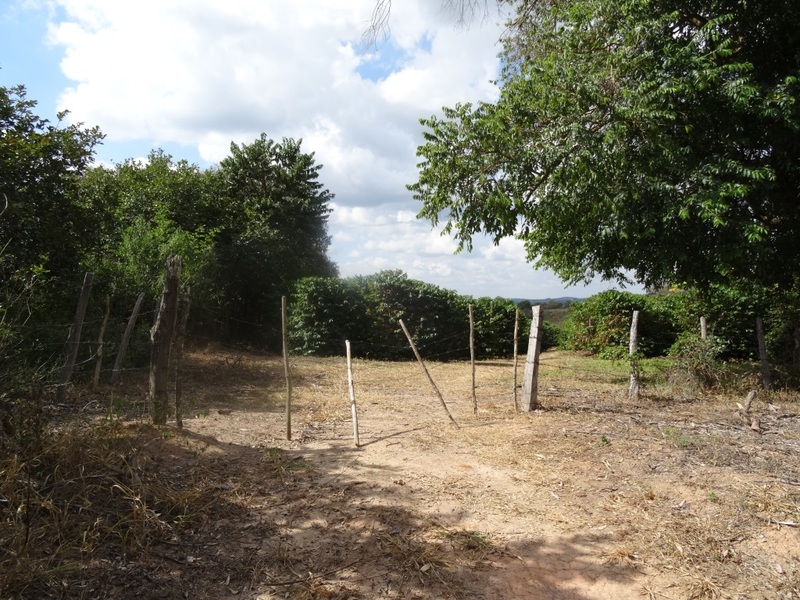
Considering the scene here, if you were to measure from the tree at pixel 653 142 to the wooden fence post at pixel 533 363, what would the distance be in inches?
98.2

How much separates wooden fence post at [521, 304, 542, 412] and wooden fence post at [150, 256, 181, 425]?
16.9 ft

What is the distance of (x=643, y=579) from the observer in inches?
161

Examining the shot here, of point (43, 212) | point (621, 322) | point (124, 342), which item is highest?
point (43, 212)

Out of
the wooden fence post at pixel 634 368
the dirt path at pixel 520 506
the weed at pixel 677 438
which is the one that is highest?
the wooden fence post at pixel 634 368

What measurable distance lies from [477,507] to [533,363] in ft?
12.7

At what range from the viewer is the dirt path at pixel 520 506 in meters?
4.04

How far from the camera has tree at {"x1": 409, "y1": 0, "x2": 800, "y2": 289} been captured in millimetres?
8992

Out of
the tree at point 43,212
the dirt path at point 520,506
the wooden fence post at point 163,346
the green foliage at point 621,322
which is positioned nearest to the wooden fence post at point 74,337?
the tree at point 43,212

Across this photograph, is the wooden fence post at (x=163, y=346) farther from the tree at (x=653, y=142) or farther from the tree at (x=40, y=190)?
the tree at (x=653, y=142)

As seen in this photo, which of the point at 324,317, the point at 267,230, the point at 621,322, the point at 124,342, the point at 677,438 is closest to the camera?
the point at 677,438

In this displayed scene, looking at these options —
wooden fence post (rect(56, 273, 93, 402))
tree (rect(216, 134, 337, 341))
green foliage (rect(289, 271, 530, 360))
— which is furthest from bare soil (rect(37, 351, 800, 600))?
tree (rect(216, 134, 337, 341))

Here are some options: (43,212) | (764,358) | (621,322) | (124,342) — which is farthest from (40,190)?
(621,322)

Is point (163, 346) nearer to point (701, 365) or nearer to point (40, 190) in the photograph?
point (40, 190)

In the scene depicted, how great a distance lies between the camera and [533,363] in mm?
8664
